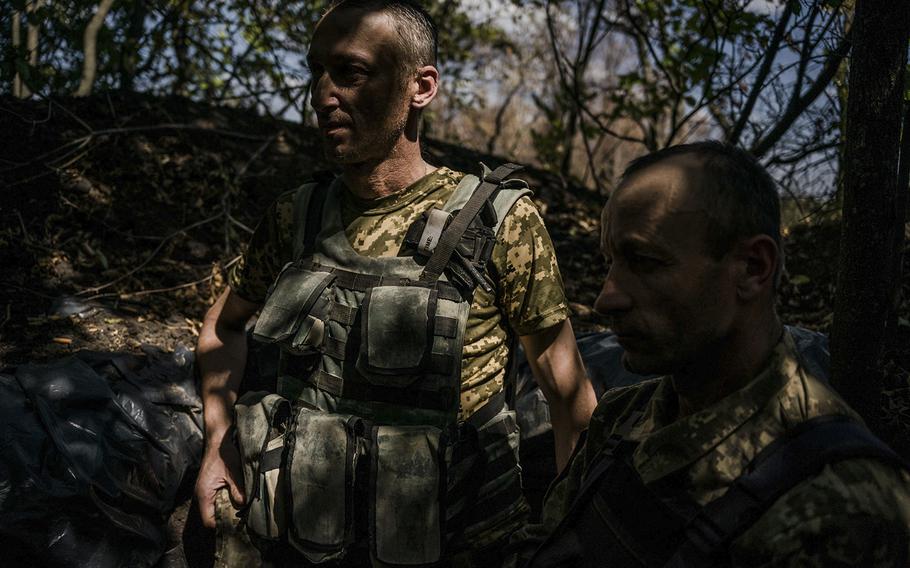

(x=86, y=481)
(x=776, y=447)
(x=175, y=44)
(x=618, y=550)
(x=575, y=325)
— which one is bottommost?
(x=86, y=481)

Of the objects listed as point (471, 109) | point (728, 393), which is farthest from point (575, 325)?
point (471, 109)

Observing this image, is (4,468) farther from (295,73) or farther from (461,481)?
(295,73)

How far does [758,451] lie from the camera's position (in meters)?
1.25

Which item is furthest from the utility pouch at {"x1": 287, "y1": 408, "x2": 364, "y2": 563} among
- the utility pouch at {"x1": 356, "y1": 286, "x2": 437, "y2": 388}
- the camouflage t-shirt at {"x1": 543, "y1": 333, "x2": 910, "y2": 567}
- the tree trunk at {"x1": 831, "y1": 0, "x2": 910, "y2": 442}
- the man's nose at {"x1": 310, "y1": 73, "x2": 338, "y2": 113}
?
the tree trunk at {"x1": 831, "y1": 0, "x2": 910, "y2": 442}

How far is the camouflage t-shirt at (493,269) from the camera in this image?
2.21 meters

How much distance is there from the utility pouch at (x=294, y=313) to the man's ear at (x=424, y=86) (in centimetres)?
58

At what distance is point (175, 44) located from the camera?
6.35 metres

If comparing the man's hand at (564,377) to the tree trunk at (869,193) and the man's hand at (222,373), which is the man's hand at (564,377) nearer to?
the tree trunk at (869,193)

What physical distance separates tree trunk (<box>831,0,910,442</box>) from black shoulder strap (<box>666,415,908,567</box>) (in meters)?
0.88

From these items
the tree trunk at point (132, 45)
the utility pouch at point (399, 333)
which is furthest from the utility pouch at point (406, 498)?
the tree trunk at point (132, 45)

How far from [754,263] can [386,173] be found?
4.25 ft

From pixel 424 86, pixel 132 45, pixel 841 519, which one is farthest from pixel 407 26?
pixel 132 45

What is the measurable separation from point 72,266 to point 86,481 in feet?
6.69

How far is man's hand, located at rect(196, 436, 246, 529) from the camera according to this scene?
2.37 m
